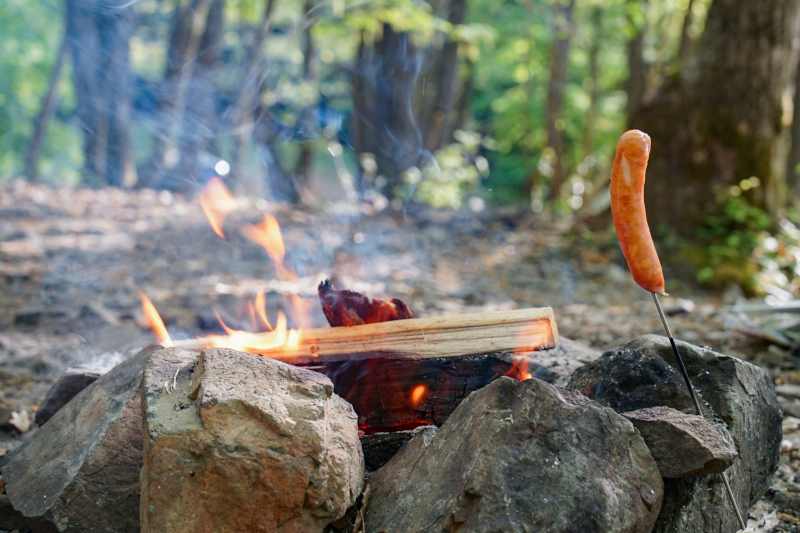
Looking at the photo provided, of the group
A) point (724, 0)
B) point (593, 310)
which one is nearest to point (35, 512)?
point (593, 310)

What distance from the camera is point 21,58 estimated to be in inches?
886

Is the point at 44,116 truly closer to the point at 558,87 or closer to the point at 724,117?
the point at 558,87

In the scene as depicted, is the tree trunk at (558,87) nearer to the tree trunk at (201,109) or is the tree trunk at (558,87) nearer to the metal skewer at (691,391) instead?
the tree trunk at (201,109)

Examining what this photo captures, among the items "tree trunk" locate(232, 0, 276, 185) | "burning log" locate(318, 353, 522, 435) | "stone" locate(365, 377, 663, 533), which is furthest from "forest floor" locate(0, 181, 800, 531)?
"tree trunk" locate(232, 0, 276, 185)

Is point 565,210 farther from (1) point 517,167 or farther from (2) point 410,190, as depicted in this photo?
(1) point 517,167

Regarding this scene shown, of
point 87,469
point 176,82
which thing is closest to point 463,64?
point 176,82

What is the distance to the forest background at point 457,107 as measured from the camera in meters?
6.61

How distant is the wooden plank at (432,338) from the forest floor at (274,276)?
3.97ft

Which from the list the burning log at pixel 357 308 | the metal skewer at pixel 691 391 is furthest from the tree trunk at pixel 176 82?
the metal skewer at pixel 691 391

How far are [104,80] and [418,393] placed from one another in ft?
39.5

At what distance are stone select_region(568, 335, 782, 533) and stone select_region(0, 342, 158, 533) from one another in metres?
1.84

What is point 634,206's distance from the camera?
2.09 m

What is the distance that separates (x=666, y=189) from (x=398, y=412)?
18.5 feet

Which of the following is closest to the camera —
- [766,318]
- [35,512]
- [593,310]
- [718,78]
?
[35,512]
